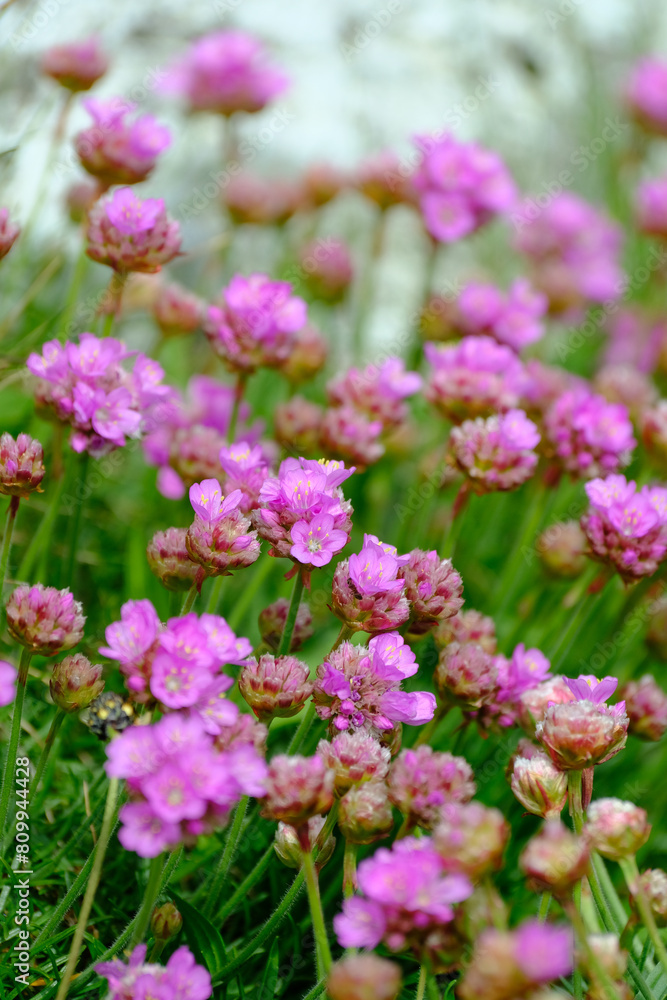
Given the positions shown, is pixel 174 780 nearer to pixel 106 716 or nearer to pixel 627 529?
pixel 106 716

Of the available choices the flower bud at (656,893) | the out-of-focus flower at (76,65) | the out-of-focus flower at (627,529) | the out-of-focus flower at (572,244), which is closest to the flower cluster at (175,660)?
the flower bud at (656,893)

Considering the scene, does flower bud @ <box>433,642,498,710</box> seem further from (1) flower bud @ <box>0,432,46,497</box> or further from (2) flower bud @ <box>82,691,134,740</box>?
(1) flower bud @ <box>0,432,46,497</box>

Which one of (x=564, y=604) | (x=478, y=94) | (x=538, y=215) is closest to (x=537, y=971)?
(x=564, y=604)

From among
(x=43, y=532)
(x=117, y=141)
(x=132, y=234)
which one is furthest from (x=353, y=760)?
(x=117, y=141)

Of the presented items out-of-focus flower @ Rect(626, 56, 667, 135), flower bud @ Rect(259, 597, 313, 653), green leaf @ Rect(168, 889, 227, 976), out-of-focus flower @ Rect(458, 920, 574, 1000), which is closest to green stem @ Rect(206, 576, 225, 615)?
flower bud @ Rect(259, 597, 313, 653)

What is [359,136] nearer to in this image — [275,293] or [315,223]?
[315,223]
